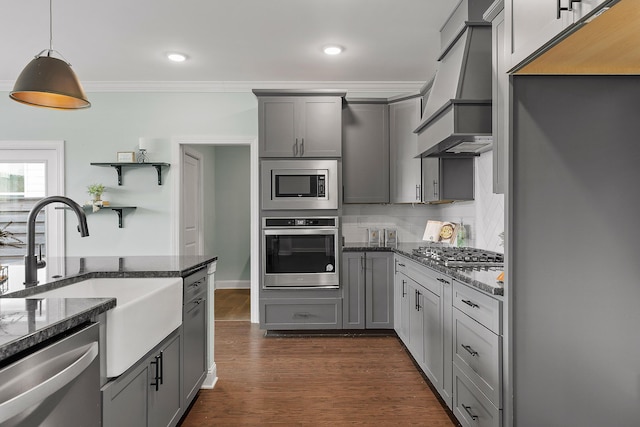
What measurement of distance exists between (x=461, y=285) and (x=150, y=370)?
160 cm

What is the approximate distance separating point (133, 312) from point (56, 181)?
3712 mm

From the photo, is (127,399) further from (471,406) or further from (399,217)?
(399,217)

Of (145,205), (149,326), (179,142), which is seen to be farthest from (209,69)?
(149,326)

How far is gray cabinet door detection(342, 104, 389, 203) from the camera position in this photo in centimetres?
415

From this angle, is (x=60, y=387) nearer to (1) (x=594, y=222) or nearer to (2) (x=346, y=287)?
(1) (x=594, y=222)

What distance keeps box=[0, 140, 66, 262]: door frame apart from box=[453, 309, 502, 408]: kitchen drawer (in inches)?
165

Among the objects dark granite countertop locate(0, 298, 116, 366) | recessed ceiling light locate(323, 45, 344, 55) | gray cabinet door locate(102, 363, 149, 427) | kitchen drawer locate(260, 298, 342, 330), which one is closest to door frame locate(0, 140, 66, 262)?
kitchen drawer locate(260, 298, 342, 330)

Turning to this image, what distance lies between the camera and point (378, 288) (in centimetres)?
400

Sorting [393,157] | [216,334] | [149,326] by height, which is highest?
[393,157]

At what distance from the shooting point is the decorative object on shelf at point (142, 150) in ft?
14.1

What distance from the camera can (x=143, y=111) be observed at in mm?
4441

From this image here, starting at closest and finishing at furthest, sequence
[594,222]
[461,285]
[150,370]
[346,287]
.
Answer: [594,222] → [150,370] → [461,285] → [346,287]

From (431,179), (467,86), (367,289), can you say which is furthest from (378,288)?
(467,86)

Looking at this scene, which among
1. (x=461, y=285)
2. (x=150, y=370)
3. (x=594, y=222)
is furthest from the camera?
(x=461, y=285)
